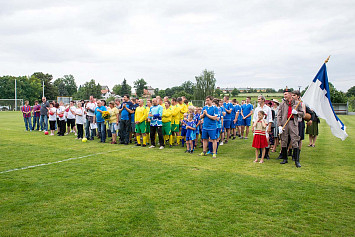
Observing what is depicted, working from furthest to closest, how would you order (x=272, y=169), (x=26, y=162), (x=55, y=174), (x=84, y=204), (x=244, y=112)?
(x=244, y=112) < (x=26, y=162) < (x=272, y=169) < (x=55, y=174) < (x=84, y=204)

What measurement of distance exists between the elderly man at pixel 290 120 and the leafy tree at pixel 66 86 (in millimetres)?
112923

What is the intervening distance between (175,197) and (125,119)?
7099 millimetres

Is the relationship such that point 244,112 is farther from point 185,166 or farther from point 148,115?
point 185,166

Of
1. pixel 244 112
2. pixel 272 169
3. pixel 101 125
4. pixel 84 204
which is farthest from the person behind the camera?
pixel 244 112

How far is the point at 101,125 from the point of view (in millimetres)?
12297

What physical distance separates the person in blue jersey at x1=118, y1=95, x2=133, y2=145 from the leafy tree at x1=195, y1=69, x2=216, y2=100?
71.5 meters

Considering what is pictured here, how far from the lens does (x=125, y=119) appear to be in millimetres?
11602

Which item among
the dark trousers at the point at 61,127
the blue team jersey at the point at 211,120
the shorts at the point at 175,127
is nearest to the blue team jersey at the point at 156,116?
the shorts at the point at 175,127

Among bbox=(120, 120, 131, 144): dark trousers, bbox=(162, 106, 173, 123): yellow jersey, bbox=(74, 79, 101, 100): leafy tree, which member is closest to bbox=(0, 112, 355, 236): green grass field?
bbox=(162, 106, 173, 123): yellow jersey

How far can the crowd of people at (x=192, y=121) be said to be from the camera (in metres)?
8.16

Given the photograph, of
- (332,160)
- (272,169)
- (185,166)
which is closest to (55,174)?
(185,166)

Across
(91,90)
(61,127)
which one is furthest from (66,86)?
(61,127)

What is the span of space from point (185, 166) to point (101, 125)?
6270 mm

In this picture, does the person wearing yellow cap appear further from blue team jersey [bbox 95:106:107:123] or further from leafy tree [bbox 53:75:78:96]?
leafy tree [bbox 53:75:78:96]
